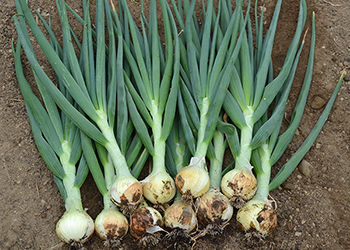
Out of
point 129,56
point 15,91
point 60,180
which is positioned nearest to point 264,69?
point 129,56

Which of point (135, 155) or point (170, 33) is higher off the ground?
point (170, 33)

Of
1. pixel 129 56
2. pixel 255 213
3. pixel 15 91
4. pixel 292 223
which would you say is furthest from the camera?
pixel 15 91

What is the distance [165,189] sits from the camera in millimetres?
1548

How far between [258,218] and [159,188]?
0.42 m

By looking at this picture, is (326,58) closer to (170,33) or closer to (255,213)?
(170,33)

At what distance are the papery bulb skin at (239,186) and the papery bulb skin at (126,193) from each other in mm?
368

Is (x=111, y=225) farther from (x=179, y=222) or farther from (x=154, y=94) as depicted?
(x=154, y=94)

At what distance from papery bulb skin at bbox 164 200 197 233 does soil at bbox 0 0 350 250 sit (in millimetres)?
95

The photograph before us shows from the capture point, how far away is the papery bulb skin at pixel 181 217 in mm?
1504

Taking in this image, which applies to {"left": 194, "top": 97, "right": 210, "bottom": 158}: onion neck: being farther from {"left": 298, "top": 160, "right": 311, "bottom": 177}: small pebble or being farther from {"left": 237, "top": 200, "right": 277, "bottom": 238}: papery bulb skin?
{"left": 298, "top": 160, "right": 311, "bottom": 177}: small pebble

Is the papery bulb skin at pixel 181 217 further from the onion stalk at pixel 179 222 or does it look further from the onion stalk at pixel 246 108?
the onion stalk at pixel 246 108

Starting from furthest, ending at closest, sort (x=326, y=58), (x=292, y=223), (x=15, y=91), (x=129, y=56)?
(x=326, y=58) → (x=15, y=91) → (x=129, y=56) → (x=292, y=223)

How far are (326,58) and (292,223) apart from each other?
950mm

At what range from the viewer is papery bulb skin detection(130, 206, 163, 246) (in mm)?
1503
